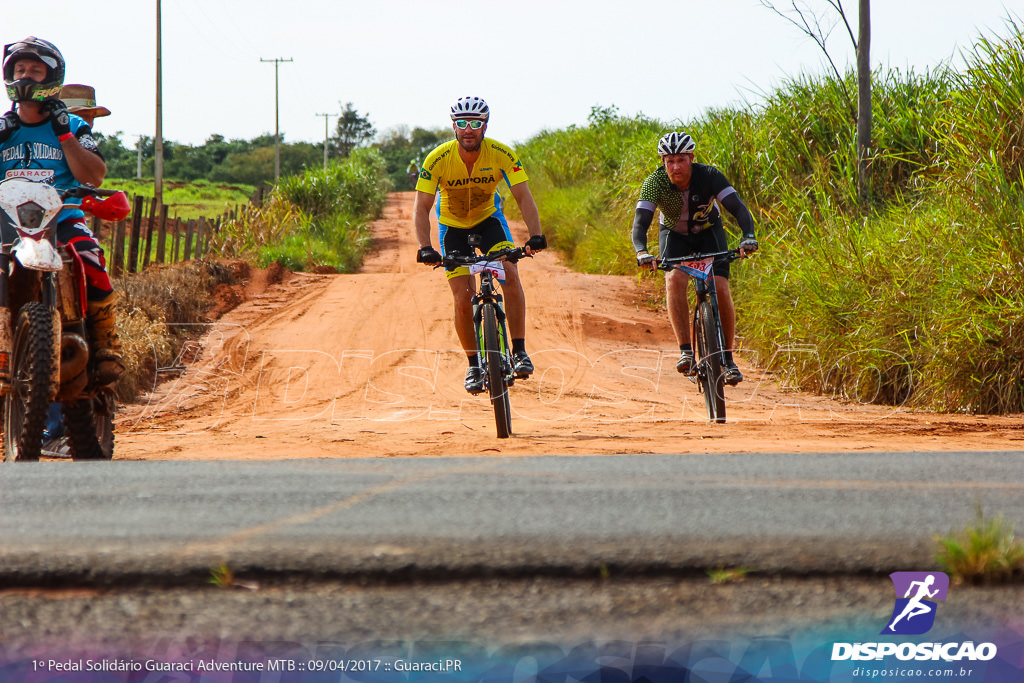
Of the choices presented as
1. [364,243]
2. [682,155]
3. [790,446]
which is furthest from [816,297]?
[364,243]

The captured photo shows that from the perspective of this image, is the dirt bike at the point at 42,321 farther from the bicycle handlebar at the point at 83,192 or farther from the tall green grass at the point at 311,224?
the tall green grass at the point at 311,224

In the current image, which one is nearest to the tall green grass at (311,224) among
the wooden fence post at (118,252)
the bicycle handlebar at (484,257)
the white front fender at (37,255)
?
the wooden fence post at (118,252)

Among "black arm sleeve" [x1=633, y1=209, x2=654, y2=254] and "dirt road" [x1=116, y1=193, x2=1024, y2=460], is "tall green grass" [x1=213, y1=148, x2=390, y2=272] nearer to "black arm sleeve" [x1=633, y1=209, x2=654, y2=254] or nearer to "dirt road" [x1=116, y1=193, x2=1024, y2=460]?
"dirt road" [x1=116, y1=193, x2=1024, y2=460]

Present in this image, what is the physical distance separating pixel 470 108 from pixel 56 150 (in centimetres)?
248

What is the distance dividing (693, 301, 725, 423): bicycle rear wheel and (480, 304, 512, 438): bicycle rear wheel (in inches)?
64.6

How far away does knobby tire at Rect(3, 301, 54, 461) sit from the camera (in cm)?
462

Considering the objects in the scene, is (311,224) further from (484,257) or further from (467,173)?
(484,257)

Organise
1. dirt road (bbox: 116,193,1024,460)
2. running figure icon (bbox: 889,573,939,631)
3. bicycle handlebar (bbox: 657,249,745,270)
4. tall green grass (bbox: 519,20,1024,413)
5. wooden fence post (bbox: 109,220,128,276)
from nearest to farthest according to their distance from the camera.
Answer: running figure icon (bbox: 889,573,939,631) < dirt road (bbox: 116,193,1024,460) < bicycle handlebar (bbox: 657,249,745,270) < tall green grass (bbox: 519,20,1024,413) < wooden fence post (bbox: 109,220,128,276)

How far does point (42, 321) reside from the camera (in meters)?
4.65

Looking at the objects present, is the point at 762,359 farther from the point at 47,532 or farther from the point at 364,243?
the point at 364,243

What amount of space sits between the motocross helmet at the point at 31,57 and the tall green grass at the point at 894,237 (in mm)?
6469

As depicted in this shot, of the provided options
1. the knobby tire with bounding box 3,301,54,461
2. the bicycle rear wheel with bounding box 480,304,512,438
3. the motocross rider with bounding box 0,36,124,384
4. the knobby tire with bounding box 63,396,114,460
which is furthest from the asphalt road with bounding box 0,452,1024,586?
the bicycle rear wheel with bounding box 480,304,512,438

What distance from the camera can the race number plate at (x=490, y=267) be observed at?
20.8ft

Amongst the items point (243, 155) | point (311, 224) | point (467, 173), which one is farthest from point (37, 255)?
point (243, 155)
